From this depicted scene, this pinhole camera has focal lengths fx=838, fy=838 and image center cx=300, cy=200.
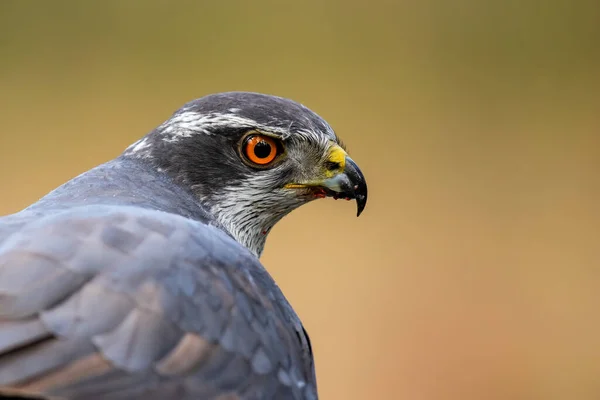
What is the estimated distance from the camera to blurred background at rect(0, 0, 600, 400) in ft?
14.8

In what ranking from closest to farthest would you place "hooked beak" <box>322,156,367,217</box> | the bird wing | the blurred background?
the bird wing < "hooked beak" <box>322,156,367,217</box> < the blurred background

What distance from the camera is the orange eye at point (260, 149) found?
2283 millimetres

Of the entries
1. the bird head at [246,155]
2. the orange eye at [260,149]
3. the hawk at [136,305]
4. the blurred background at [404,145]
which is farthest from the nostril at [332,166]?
the blurred background at [404,145]

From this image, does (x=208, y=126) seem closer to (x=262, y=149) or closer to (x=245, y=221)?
(x=262, y=149)

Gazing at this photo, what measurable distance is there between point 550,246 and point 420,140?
36.8 inches

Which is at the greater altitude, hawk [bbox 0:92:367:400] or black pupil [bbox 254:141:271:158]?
black pupil [bbox 254:141:271:158]

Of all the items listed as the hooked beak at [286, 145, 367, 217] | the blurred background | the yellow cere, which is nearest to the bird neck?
the hooked beak at [286, 145, 367, 217]

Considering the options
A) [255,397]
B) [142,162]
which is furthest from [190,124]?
[255,397]

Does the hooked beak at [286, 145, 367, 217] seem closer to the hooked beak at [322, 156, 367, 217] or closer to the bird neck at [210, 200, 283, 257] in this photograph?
the hooked beak at [322, 156, 367, 217]

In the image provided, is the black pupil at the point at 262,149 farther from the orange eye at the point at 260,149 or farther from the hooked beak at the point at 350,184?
the hooked beak at the point at 350,184

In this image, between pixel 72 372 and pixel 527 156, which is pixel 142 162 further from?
pixel 527 156

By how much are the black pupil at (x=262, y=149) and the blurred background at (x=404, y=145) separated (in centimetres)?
222

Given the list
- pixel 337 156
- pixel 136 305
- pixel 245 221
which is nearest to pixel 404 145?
pixel 337 156

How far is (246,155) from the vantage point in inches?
90.5
